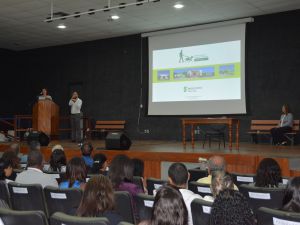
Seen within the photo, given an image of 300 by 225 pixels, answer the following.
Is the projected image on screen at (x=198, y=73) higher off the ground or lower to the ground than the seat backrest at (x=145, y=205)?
higher

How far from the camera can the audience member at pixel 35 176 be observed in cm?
388

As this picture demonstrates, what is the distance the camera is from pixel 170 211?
5.69 feet

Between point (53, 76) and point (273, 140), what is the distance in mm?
7978

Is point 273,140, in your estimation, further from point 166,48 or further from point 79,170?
point 79,170

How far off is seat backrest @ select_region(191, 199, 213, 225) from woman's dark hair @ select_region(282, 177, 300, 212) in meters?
0.44

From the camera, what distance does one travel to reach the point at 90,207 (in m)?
2.29

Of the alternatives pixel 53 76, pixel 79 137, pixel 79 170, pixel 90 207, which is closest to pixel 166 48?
pixel 79 137

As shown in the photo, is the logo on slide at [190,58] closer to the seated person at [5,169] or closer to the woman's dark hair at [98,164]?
the woman's dark hair at [98,164]

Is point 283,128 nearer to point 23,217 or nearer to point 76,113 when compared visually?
point 76,113

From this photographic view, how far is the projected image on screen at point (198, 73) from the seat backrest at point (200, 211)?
297 inches

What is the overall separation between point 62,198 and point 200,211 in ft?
3.79

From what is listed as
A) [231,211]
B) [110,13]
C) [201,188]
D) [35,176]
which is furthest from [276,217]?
[110,13]

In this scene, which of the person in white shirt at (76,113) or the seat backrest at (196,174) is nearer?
the seat backrest at (196,174)

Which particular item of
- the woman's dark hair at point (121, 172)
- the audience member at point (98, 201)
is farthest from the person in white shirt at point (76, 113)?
the audience member at point (98, 201)
